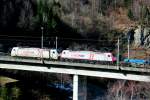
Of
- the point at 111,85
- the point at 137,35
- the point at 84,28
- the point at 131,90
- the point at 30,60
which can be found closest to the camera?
the point at 30,60

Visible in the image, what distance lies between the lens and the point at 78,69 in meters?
51.4

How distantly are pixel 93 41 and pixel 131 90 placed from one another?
1505 inches

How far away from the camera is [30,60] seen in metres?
54.1

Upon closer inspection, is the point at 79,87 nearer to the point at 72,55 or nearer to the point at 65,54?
the point at 72,55

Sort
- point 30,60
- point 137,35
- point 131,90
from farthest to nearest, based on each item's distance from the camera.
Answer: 1. point 137,35
2. point 131,90
3. point 30,60

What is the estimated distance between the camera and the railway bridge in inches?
1884

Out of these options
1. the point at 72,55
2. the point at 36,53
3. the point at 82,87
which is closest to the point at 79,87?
the point at 82,87

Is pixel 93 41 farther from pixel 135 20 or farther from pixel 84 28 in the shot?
pixel 135 20

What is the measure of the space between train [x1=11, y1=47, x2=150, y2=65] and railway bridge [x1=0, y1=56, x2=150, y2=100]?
156cm

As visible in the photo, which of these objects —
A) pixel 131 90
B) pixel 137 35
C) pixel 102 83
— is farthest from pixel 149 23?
pixel 131 90

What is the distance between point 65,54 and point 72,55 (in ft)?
3.53

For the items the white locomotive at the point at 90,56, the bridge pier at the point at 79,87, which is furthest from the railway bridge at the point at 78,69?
the white locomotive at the point at 90,56

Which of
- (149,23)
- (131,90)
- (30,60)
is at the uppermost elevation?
(149,23)

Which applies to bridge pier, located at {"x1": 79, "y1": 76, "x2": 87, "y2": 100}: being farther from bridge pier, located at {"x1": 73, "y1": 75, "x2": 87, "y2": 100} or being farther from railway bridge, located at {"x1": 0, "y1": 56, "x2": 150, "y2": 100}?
railway bridge, located at {"x1": 0, "y1": 56, "x2": 150, "y2": 100}
